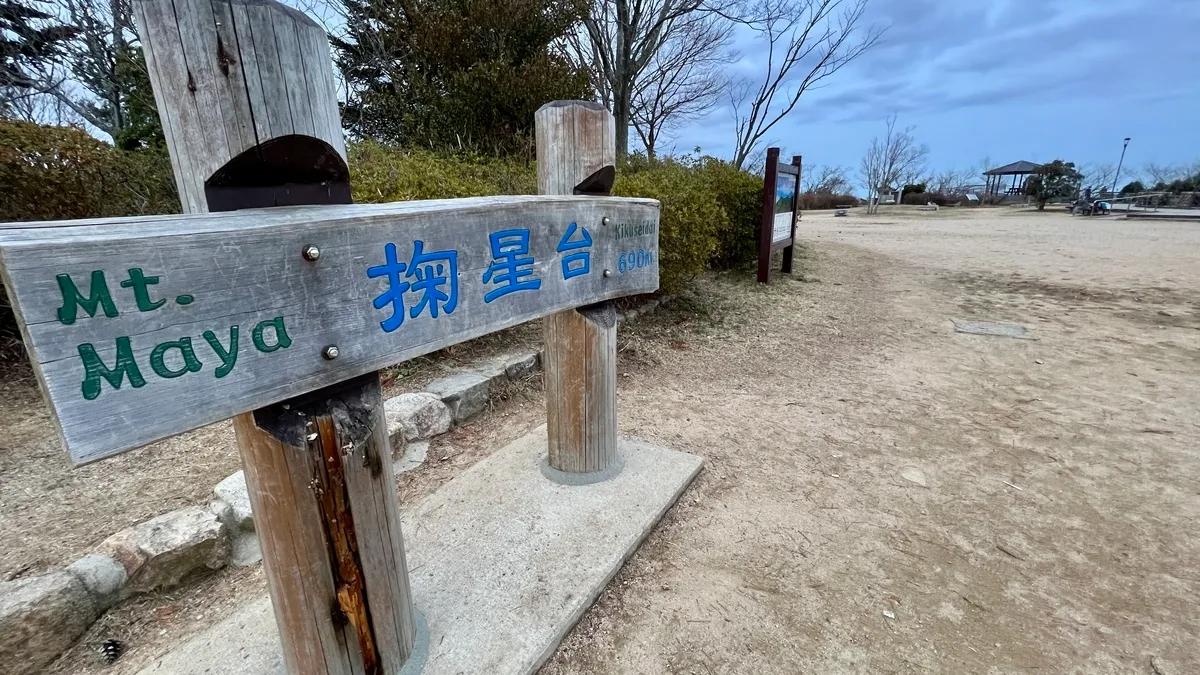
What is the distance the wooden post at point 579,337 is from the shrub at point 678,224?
2.32 m

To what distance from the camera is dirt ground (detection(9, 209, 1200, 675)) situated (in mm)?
1679

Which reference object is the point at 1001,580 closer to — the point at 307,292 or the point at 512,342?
the point at 307,292

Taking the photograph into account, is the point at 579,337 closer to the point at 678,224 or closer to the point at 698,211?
the point at 678,224

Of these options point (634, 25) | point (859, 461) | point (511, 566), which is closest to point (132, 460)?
point (511, 566)

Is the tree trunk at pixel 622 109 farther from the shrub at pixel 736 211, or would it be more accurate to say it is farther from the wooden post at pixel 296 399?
the wooden post at pixel 296 399

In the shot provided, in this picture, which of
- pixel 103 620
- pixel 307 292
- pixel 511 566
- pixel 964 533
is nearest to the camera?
pixel 307 292

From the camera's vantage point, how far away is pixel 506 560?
1.89 meters

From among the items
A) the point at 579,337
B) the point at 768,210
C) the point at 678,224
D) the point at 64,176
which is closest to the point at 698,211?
the point at 678,224

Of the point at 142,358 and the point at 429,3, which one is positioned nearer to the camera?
the point at 142,358

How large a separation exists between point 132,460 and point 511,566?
200cm

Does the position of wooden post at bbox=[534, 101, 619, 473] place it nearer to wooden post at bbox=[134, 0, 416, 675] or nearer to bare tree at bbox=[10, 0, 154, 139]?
wooden post at bbox=[134, 0, 416, 675]

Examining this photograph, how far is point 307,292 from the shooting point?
991mm

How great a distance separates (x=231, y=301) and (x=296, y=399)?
272 millimetres

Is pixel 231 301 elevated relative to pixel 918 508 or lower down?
elevated
